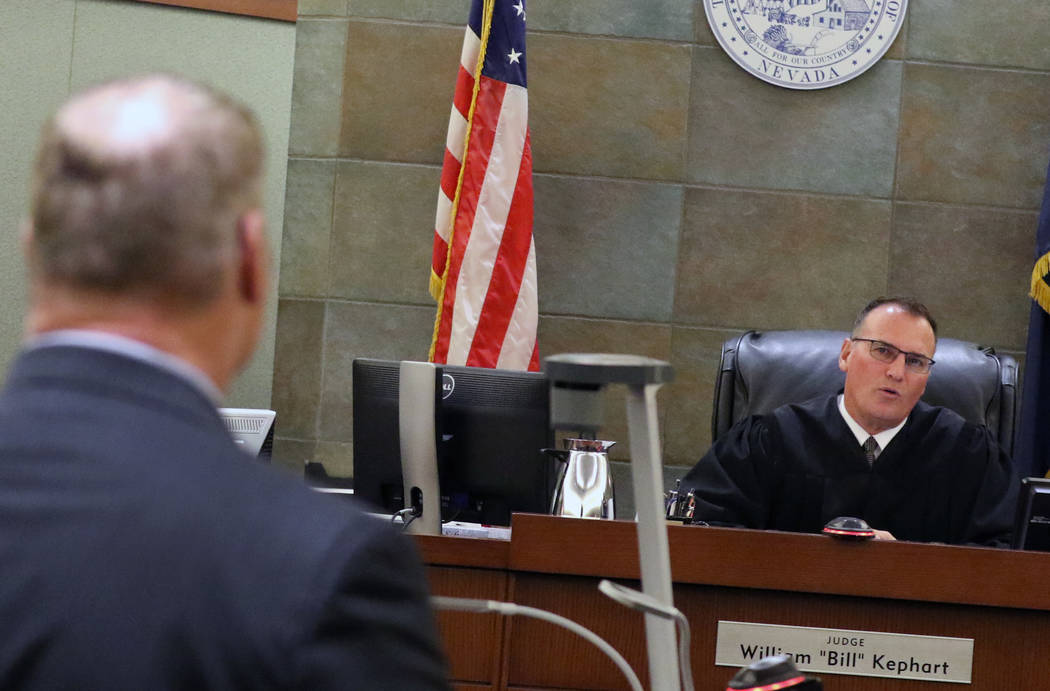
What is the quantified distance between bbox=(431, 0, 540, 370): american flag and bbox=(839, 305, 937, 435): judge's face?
3.41ft

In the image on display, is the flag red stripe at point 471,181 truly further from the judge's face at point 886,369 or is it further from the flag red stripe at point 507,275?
the judge's face at point 886,369

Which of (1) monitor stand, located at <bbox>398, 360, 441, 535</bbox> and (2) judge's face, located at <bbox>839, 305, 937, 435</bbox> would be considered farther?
(2) judge's face, located at <bbox>839, 305, 937, 435</bbox>

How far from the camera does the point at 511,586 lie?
7.11ft

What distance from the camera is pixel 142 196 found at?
0.66 metres

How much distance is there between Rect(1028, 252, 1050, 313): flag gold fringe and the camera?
3.96 meters

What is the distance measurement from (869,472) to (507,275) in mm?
1265

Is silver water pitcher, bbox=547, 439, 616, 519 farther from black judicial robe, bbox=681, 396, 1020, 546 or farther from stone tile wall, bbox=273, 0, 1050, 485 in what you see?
stone tile wall, bbox=273, 0, 1050, 485

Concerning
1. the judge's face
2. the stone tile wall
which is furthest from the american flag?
the judge's face

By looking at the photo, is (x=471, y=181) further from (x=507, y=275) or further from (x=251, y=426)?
(x=251, y=426)

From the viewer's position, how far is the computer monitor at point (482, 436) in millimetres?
2633

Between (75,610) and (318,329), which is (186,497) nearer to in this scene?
(75,610)

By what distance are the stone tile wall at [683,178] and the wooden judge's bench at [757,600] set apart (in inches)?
84.2

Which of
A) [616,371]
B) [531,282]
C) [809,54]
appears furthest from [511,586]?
[809,54]

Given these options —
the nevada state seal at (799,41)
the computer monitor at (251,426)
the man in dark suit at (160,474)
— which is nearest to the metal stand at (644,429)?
the man in dark suit at (160,474)
